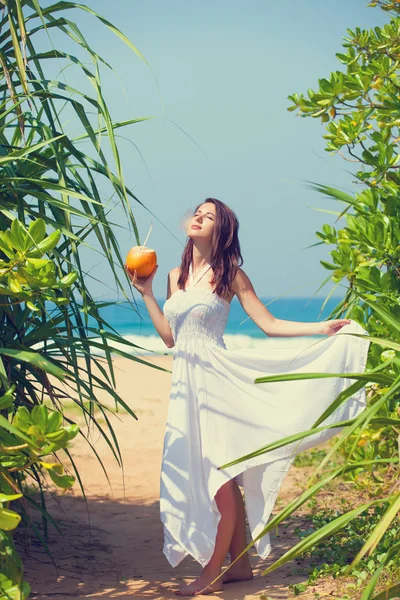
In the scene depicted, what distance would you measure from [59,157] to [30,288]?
570 mm

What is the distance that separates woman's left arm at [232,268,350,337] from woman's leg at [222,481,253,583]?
69 cm

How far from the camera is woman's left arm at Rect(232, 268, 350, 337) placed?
3.21m

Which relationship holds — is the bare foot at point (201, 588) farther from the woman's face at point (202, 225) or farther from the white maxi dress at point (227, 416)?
the woman's face at point (202, 225)

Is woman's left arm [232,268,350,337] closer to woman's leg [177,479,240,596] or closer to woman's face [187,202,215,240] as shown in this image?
woman's face [187,202,215,240]

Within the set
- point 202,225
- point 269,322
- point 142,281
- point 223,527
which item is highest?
point 202,225

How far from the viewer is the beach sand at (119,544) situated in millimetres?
3234

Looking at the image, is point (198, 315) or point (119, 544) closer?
point (198, 315)

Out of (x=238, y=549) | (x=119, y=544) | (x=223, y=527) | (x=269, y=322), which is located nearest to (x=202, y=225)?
(x=269, y=322)

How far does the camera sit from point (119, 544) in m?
4.05

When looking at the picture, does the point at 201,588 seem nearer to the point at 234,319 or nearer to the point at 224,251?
the point at 224,251

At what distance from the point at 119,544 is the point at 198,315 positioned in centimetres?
146

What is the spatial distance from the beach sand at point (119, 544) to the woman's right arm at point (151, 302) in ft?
0.94

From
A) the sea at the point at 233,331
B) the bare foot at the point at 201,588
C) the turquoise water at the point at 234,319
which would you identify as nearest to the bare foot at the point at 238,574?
the bare foot at the point at 201,588

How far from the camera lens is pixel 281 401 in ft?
10.8
